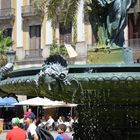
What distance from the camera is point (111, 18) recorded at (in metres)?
6.16

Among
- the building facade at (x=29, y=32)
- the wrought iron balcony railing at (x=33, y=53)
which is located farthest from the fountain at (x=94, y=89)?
the wrought iron balcony railing at (x=33, y=53)

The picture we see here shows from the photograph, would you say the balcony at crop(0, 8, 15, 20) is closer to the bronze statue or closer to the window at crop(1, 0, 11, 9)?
the window at crop(1, 0, 11, 9)

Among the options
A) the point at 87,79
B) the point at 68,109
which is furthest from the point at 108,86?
the point at 68,109

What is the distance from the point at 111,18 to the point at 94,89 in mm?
1014

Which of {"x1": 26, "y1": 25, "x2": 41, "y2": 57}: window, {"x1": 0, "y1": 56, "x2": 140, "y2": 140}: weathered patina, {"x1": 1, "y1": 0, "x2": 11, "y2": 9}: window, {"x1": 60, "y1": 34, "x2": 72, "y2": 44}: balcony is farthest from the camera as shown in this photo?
{"x1": 1, "y1": 0, "x2": 11, "y2": 9}: window

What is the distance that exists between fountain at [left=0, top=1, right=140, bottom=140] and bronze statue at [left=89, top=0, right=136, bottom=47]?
0.09 m

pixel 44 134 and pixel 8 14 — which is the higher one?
pixel 8 14

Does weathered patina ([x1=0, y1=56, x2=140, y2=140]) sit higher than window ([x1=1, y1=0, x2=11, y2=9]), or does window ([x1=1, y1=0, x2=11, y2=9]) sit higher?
window ([x1=1, y1=0, x2=11, y2=9])

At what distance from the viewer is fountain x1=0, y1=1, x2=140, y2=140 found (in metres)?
5.42

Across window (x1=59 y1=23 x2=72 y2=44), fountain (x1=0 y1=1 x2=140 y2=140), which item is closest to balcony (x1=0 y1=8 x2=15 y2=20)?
window (x1=59 y1=23 x2=72 y2=44)

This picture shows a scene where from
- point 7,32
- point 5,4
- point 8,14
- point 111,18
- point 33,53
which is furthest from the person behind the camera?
point 5,4

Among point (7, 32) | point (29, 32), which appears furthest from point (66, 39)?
point (7, 32)

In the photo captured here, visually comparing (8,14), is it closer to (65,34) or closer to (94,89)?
(65,34)

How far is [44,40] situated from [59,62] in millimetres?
33736
